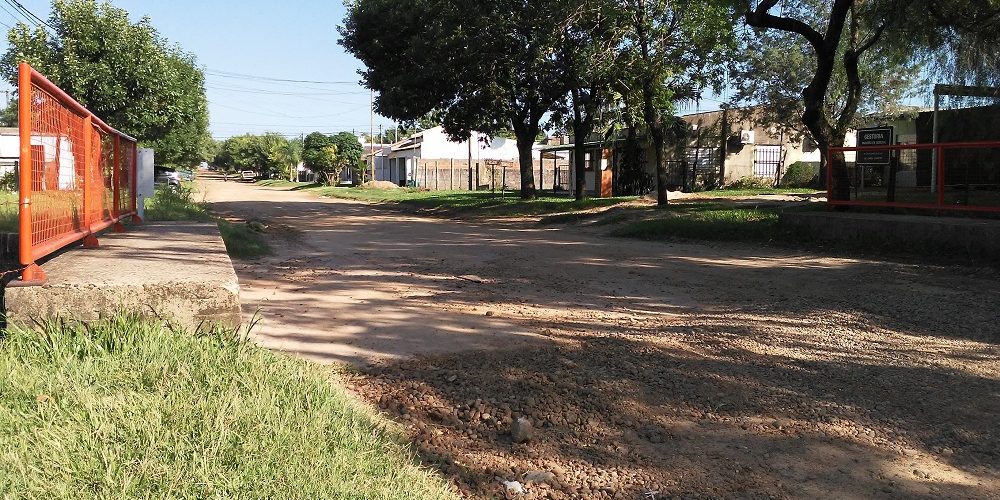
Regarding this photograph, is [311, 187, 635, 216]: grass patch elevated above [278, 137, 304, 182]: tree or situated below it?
below

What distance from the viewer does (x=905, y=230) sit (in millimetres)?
11867

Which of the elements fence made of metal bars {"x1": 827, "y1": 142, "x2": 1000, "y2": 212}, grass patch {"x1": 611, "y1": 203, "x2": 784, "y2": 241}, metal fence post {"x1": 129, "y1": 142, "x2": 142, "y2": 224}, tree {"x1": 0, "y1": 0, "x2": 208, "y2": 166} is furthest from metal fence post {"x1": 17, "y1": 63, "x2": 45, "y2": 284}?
tree {"x1": 0, "y1": 0, "x2": 208, "y2": 166}

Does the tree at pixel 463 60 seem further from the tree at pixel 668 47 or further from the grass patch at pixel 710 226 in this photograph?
the grass patch at pixel 710 226

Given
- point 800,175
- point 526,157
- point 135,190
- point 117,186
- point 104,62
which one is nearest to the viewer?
point 117,186

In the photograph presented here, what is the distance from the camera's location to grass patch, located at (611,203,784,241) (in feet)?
48.3

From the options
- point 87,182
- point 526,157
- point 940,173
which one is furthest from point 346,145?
point 87,182

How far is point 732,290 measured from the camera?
9.23 m

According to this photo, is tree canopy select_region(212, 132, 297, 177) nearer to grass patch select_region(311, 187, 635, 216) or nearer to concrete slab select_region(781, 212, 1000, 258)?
grass patch select_region(311, 187, 635, 216)

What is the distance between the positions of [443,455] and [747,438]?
1.69 m

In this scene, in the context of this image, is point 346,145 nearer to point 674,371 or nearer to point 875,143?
point 875,143

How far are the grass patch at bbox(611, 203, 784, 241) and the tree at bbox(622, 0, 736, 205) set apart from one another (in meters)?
4.43

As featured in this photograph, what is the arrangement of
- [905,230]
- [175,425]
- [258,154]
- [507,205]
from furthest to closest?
[258,154] → [507,205] → [905,230] → [175,425]

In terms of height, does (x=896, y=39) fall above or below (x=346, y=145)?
below

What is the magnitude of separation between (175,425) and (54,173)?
298cm
